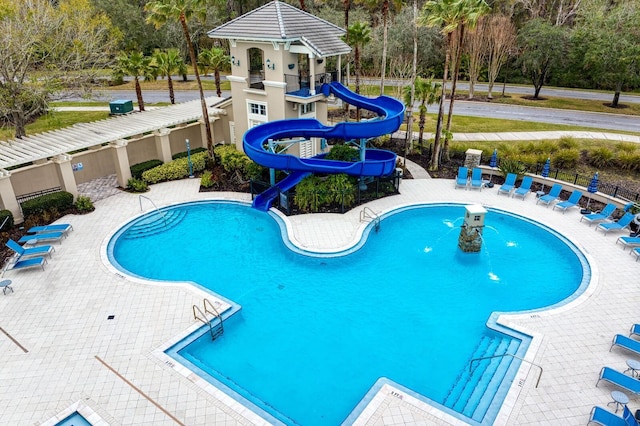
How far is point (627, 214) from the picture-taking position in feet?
69.6

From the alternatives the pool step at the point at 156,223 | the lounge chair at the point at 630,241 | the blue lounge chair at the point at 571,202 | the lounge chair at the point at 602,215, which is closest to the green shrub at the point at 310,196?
the pool step at the point at 156,223

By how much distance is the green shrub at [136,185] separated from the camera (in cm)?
2566

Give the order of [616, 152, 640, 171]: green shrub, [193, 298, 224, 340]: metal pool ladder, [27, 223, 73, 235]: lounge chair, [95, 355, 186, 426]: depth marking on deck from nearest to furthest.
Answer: [95, 355, 186, 426]: depth marking on deck, [193, 298, 224, 340]: metal pool ladder, [27, 223, 73, 235]: lounge chair, [616, 152, 640, 171]: green shrub

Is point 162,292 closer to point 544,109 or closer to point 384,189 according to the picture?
point 384,189

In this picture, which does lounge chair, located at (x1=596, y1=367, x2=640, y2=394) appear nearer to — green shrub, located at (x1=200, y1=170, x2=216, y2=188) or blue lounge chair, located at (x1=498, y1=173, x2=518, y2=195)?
blue lounge chair, located at (x1=498, y1=173, x2=518, y2=195)

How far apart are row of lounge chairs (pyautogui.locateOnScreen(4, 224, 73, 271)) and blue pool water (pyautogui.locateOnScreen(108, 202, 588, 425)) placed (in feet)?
8.26

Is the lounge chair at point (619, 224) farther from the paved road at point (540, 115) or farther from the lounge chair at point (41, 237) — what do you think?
the lounge chair at point (41, 237)

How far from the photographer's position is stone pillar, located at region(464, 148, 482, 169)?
28078mm

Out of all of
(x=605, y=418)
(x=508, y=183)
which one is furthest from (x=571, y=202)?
(x=605, y=418)

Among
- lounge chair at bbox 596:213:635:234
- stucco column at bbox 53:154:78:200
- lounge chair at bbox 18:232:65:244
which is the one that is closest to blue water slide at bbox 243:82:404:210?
stucco column at bbox 53:154:78:200

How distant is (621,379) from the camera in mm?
12273

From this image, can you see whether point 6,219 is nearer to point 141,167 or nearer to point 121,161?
point 121,161

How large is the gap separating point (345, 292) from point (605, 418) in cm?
922

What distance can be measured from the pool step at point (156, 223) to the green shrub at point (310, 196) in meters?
6.48
